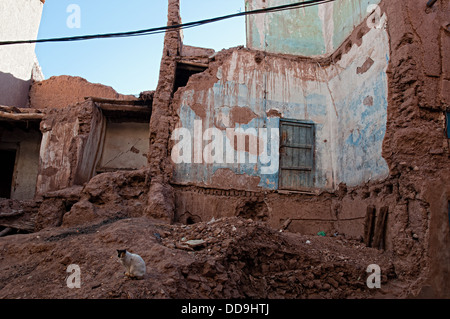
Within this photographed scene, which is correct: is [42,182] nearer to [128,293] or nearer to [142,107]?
[142,107]

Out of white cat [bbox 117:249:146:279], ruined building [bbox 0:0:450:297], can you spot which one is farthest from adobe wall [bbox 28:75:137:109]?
white cat [bbox 117:249:146:279]

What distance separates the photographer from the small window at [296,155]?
7.59 meters

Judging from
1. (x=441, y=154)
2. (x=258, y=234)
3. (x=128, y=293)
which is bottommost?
(x=128, y=293)

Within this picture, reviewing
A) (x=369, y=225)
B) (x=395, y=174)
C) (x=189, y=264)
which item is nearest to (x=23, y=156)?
(x=189, y=264)

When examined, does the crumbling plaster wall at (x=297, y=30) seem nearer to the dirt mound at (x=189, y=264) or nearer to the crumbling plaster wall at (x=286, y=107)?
the crumbling plaster wall at (x=286, y=107)

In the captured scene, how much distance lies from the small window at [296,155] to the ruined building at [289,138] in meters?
0.03

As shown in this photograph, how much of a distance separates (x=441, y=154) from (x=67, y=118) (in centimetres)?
859

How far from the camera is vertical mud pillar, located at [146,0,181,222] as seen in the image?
602 cm

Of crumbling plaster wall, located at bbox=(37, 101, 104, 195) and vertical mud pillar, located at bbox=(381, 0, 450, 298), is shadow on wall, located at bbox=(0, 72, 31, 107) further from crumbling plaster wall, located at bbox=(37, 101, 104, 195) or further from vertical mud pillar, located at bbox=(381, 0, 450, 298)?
vertical mud pillar, located at bbox=(381, 0, 450, 298)

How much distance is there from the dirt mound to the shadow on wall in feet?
29.0

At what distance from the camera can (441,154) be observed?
4.82 meters

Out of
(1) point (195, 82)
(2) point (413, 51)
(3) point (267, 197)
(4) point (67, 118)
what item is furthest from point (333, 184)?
(4) point (67, 118)

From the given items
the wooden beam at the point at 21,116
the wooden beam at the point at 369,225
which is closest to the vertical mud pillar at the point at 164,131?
the wooden beam at the point at 369,225
